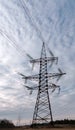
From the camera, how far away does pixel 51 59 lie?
39.2m

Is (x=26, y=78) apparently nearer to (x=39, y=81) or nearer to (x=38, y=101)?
(x=39, y=81)

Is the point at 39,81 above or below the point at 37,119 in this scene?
above

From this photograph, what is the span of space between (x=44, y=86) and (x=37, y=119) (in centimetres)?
521

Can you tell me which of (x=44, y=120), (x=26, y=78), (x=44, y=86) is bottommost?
(x=44, y=120)

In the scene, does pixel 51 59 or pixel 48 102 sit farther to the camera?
pixel 51 59

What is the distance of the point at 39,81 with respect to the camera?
37.4 m

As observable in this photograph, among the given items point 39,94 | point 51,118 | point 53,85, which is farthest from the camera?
point 53,85

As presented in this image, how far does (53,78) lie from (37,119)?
7.50 metres

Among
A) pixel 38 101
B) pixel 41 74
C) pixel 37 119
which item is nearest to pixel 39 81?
pixel 41 74

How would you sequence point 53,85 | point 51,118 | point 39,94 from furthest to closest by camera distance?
point 53,85 < point 39,94 < point 51,118

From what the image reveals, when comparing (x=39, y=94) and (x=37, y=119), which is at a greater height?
(x=39, y=94)

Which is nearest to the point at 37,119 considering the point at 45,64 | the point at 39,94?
the point at 39,94

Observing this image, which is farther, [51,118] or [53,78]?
[53,78]

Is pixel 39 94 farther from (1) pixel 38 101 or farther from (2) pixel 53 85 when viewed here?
(2) pixel 53 85
